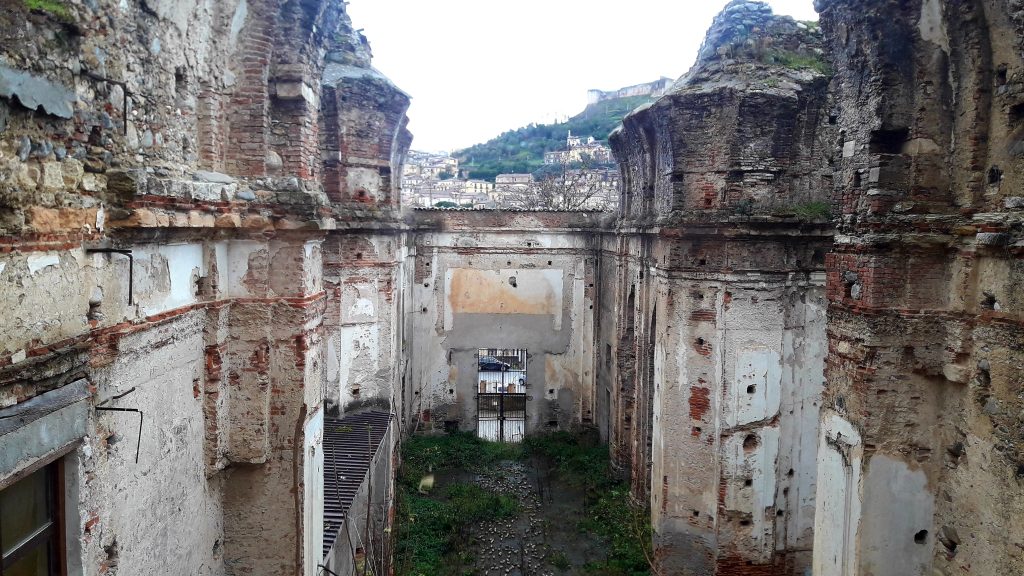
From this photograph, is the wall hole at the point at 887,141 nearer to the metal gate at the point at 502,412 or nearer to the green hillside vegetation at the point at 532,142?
the metal gate at the point at 502,412

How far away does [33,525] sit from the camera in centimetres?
363

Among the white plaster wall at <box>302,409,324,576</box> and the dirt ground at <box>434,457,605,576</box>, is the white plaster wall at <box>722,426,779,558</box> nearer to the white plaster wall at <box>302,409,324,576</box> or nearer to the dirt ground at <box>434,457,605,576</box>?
the dirt ground at <box>434,457,605,576</box>

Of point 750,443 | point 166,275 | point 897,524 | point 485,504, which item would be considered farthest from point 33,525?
point 485,504

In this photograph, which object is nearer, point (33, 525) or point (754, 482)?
point (33, 525)

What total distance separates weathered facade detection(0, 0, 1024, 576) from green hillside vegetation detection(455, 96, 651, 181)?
47.9 metres

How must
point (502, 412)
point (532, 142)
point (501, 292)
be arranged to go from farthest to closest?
point (532, 142) → point (502, 412) → point (501, 292)

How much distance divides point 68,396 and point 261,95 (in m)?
3.22

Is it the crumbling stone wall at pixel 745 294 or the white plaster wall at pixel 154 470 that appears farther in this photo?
the crumbling stone wall at pixel 745 294

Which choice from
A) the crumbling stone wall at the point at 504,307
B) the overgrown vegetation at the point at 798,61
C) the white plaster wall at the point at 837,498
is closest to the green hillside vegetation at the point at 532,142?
the crumbling stone wall at the point at 504,307

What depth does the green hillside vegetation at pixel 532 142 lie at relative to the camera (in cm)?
6299

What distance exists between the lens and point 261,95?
233 inches

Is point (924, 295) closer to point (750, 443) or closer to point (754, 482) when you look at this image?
point (750, 443)

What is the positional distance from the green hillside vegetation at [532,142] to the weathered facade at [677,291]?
157 feet

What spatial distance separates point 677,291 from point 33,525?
953cm
